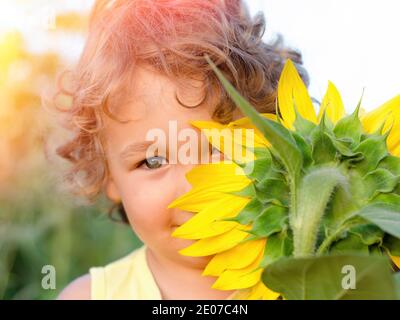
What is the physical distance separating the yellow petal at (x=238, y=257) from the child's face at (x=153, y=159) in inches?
6.7

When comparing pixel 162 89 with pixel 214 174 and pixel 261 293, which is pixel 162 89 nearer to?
pixel 214 174

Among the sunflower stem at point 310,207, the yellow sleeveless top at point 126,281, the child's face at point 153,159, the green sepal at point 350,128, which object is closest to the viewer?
the sunflower stem at point 310,207

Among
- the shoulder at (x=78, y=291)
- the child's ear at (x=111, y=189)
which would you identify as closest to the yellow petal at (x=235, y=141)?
the child's ear at (x=111, y=189)

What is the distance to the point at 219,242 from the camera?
675 millimetres

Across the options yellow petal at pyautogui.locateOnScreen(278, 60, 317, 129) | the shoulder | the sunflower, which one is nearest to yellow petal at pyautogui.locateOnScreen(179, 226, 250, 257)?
the sunflower

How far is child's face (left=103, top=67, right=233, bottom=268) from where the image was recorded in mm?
846

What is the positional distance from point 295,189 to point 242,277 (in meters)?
0.17

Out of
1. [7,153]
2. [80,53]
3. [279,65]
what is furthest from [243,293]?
[7,153]

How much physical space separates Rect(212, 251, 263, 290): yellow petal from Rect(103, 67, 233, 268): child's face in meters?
0.18

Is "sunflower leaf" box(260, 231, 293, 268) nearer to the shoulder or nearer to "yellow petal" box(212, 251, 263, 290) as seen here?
"yellow petal" box(212, 251, 263, 290)

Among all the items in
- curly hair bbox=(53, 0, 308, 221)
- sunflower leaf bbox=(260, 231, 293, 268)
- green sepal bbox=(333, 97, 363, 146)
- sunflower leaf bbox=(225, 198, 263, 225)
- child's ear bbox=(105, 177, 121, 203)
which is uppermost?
curly hair bbox=(53, 0, 308, 221)

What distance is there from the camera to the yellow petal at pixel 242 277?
661 millimetres

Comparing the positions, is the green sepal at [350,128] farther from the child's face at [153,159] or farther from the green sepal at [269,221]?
the child's face at [153,159]
